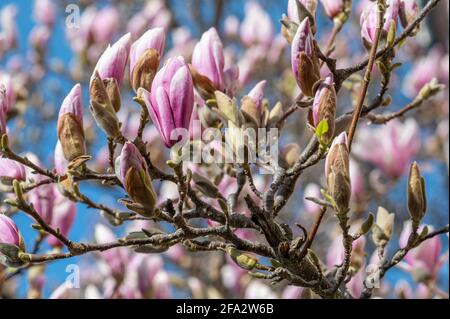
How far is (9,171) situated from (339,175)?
0.44 metres

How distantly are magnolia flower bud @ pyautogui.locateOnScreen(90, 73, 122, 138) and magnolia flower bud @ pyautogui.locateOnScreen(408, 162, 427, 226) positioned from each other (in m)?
0.35

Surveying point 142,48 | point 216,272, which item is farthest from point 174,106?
point 216,272

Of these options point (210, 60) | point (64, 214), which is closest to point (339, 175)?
point (210, 60)

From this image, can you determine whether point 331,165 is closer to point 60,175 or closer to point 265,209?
point 265,209

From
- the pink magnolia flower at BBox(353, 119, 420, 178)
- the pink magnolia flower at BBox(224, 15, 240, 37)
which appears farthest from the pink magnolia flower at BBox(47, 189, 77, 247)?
the pink magnolia flower at BBox(224, 15, 240, 37)

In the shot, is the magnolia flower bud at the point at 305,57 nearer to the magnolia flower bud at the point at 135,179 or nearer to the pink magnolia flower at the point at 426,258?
the magnolia flower bud at the point at 135,179

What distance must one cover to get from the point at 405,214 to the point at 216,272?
1184 millimetres

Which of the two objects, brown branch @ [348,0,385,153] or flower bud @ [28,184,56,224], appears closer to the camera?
brown branch @ [348,0,385,153]

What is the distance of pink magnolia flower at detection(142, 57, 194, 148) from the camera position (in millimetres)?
820

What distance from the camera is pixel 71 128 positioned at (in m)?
0.82

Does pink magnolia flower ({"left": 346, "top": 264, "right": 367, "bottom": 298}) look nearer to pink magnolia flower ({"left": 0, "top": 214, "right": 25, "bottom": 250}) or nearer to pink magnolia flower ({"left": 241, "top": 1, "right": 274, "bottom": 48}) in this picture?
pink magnolia flower ({"left": 0, "top": 214, "right": 25, "bottom": 250})

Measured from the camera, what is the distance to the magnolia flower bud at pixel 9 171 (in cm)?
92

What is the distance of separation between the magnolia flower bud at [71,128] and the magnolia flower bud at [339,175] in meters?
0.29

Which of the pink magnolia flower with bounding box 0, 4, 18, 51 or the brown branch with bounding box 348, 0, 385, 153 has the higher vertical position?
the pink magnolia flower with bounding box 0, 4, 18, 51
